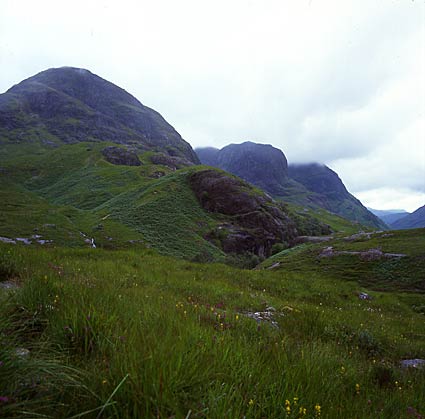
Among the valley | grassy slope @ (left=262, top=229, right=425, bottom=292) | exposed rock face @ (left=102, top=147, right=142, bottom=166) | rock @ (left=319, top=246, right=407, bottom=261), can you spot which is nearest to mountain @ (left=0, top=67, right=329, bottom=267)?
exposed rock face @ (left=102, top=147, right=142, bottom=166)

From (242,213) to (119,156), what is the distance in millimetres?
69007

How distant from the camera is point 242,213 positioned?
64.4m

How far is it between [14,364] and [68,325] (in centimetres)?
113

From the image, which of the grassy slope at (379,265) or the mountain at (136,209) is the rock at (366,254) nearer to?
the grassy slope at (379,265)

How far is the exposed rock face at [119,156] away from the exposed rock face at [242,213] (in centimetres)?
4954

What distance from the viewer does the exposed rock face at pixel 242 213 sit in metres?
57.0

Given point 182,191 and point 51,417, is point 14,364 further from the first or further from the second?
point 182,191

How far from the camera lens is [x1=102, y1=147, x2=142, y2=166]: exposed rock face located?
356 ft

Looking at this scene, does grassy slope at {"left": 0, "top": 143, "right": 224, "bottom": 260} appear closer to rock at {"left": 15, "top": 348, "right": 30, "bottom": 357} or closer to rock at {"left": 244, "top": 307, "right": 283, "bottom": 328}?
rock at {"left": 244, "top": 307, "right": 283, "bottom": 328}

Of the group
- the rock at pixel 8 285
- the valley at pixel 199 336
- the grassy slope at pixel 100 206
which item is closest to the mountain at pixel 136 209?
the grassy slope at pixel 100 206

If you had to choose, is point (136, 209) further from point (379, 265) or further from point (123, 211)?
point (379, 265)

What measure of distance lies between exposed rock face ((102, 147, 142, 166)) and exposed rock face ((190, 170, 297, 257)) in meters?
49.5

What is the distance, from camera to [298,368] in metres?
2.89

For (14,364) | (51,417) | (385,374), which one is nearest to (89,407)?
(51,417)
